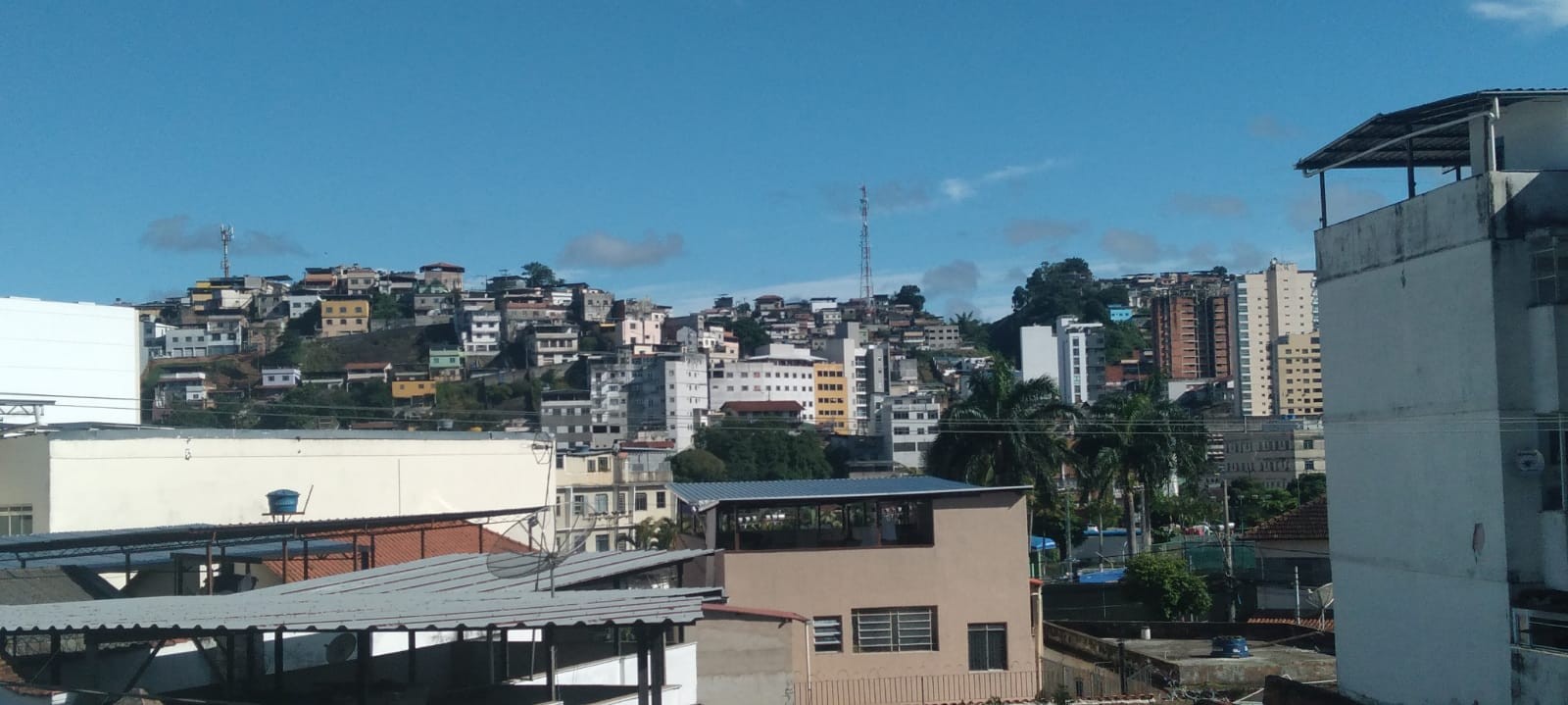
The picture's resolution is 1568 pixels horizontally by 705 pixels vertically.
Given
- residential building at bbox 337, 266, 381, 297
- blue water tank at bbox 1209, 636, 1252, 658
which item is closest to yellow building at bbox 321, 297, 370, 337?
residential building at bbox 337, 266, 381, 297

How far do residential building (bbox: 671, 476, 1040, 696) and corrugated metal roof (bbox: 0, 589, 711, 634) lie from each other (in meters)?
10.8

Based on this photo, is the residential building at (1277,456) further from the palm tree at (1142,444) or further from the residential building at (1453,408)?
the residential building at (1453,408)

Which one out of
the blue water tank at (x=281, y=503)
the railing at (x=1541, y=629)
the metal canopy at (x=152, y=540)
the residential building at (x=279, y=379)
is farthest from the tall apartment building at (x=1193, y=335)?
the metal canopy at (x=152, y=540)

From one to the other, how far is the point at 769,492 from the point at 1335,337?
9.48 meters

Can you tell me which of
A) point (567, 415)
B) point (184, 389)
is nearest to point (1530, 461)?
point (567, 415)

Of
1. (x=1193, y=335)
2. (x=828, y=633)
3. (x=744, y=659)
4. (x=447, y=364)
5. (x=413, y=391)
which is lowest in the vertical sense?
(x=828, y=633)

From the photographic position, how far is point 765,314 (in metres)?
193

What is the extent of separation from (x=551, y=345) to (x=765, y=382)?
2560 cm

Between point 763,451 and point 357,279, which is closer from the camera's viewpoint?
point 763,451

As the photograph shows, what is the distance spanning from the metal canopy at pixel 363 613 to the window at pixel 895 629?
38.2 feet

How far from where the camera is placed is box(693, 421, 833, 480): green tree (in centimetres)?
9319

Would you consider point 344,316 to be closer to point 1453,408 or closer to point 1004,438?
point 1004,438

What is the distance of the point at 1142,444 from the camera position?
4225 centimetres

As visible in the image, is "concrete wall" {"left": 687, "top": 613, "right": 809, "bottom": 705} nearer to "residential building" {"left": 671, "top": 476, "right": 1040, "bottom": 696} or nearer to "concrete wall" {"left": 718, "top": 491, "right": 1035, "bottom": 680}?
"residential building" {"left": 671, "top": 476, "right": 1040, "bottom": 696}
